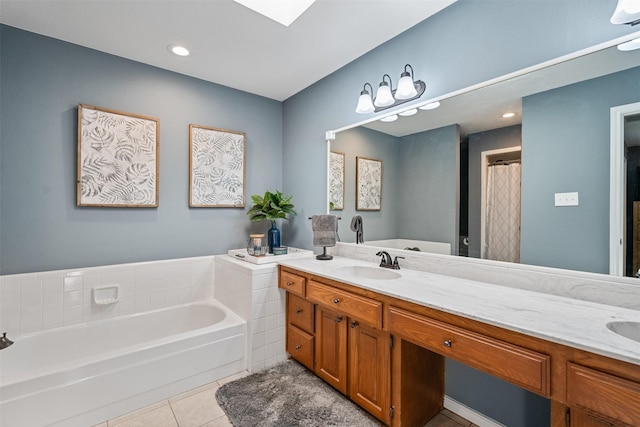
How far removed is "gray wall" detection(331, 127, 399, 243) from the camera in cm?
221

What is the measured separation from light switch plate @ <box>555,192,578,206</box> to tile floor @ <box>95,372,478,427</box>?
4.33 feet

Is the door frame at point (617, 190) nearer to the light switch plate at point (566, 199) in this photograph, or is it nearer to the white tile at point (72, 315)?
the light switch plate at point (566, 199)

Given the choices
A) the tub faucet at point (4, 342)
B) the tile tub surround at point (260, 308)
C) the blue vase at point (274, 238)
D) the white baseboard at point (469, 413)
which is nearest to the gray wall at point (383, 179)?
the blue vase at point (274, 238)

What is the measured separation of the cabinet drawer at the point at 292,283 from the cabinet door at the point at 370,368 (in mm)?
449

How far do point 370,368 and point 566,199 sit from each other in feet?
4.39

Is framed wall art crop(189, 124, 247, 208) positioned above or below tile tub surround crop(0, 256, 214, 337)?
above

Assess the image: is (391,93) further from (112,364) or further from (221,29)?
(112,364)

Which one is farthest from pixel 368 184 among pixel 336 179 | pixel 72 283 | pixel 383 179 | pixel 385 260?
pixel 72 283

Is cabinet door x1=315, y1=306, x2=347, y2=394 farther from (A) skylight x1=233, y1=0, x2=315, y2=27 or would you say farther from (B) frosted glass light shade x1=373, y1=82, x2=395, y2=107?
(A) skylight x1=233, y1=0, x2=315, y2=27

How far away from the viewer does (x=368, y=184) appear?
2377mm

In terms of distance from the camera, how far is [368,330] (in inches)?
66.2

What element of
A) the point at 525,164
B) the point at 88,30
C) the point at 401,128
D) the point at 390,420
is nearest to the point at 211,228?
the point at 88,30

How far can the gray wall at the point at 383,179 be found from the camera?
7.23 ft

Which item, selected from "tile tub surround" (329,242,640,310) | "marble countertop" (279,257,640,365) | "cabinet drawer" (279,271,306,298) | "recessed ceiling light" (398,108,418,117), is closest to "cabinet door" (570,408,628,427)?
"marble countertop" (279,257,640,365)
